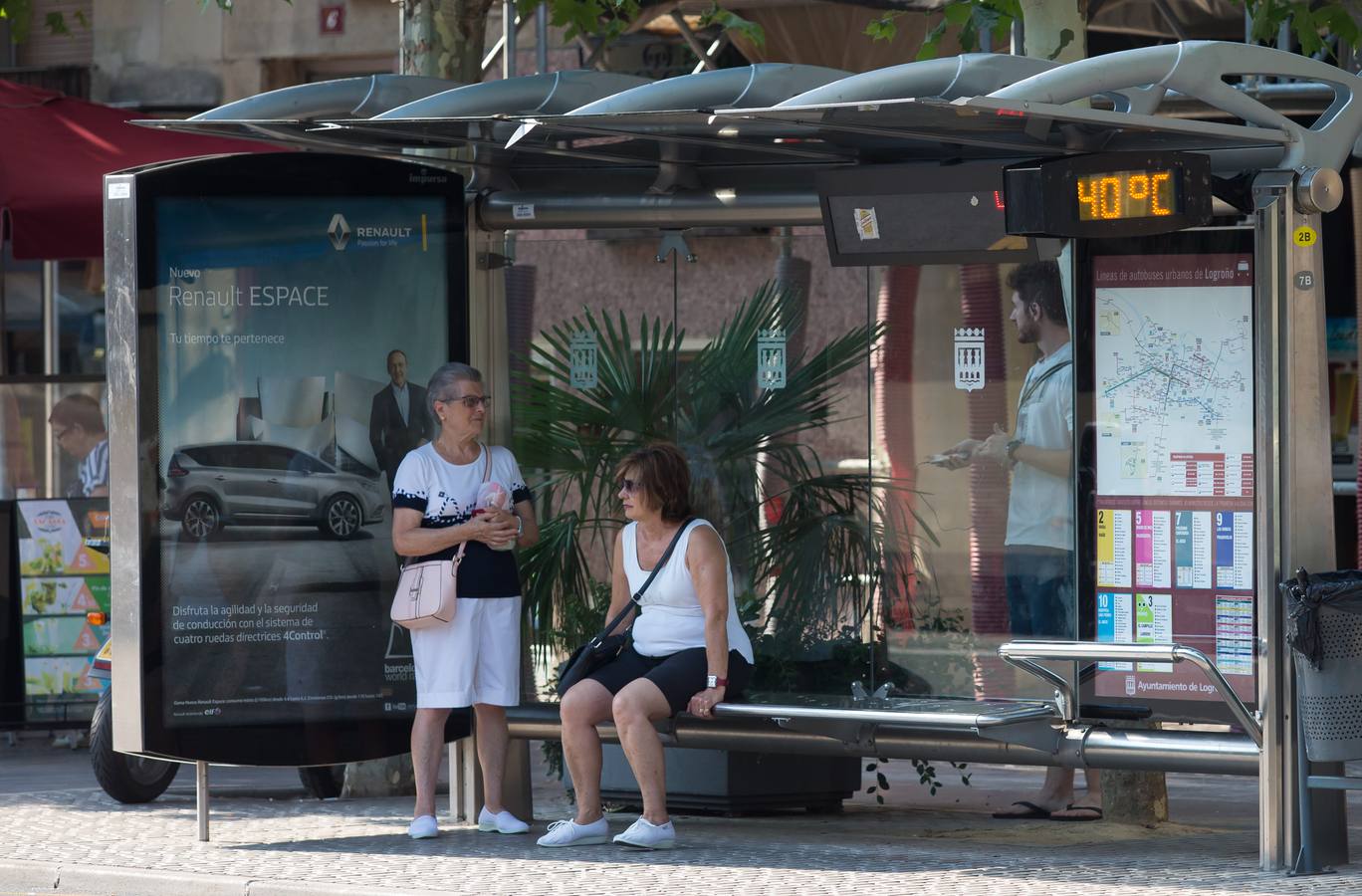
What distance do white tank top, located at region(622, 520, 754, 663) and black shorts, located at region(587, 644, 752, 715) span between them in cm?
4

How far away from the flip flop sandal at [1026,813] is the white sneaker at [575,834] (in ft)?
6.51

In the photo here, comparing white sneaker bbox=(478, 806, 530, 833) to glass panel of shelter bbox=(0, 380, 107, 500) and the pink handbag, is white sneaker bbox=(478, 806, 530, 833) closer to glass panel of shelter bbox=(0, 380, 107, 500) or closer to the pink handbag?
the pink handbag

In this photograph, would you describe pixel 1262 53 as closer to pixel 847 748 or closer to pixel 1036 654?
pixel 1036 654

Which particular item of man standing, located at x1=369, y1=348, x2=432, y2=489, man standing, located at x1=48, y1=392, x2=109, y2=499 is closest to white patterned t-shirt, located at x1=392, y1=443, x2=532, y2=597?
man standing, located at x1=369, y1=348, x2=432, y2=489

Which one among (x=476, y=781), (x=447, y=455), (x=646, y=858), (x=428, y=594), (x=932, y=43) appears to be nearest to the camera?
(x=646, y=858)

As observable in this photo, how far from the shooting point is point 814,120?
721cm

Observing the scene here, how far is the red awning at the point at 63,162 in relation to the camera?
11391mm

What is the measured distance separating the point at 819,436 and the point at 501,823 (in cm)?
203

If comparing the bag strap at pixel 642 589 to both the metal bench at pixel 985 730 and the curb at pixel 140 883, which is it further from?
the curb at pixel 140 883

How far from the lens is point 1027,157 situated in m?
8.01

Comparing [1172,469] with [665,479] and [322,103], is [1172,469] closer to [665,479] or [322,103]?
[665,479]

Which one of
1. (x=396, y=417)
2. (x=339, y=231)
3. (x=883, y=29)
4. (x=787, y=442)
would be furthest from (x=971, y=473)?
(x=883, y=29)

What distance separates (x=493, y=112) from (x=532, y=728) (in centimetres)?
251

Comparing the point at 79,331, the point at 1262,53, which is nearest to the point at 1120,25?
the point at 1262,53
